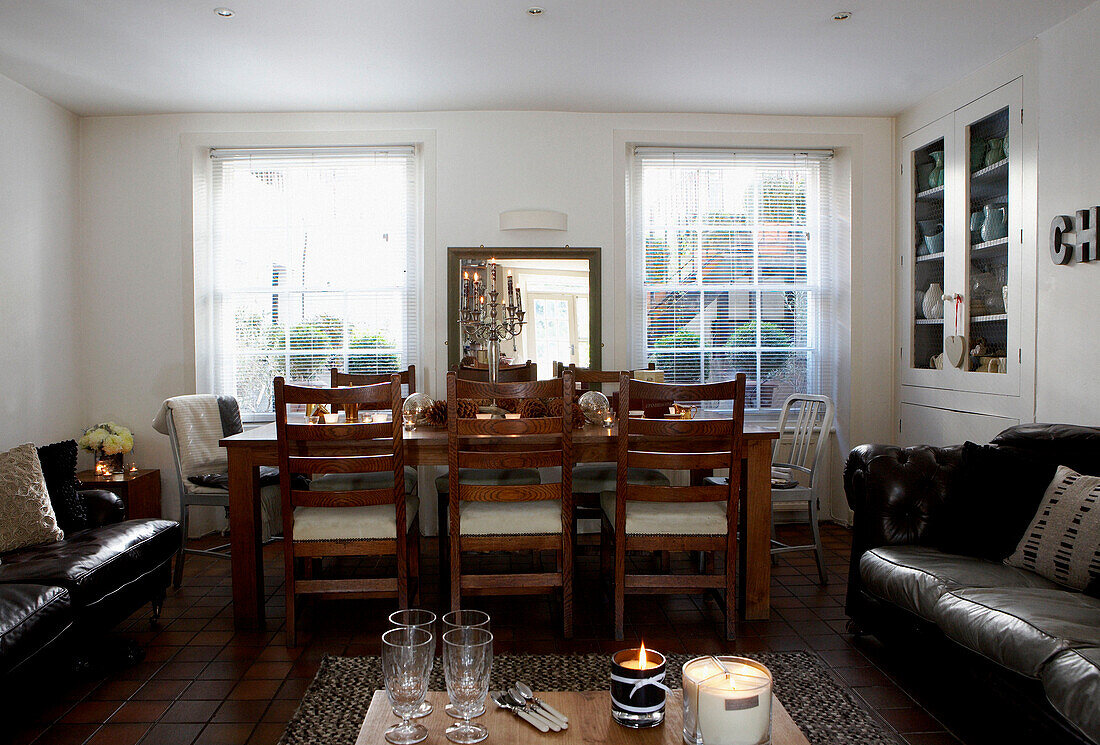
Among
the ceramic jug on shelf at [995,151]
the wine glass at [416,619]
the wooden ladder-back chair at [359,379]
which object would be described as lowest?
the wine glass at [416,619]

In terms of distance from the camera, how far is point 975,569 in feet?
7.99

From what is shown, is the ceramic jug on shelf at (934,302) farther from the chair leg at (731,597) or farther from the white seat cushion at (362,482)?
the white seat cushion at (362,482)

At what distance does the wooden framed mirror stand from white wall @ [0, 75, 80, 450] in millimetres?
2246

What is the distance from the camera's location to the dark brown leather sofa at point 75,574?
2215 millimetres

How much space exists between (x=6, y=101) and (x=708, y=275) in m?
4.24

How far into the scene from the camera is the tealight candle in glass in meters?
1.35

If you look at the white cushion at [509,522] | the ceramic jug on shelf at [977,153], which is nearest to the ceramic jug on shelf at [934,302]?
the ceramic jug on shelf at [977,153]

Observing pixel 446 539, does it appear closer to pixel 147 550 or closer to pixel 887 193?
pixel 147 550

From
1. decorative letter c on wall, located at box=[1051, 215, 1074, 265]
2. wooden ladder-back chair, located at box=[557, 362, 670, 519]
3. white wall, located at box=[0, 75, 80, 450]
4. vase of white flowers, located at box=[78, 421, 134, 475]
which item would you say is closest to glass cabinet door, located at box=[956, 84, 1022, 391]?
decorative letter c on wall, located at box=[1051, 215, 1074, 265]

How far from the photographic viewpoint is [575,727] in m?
1.57

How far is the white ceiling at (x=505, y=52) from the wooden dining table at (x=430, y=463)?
191 centimetres

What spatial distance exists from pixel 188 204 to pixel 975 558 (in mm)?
4702

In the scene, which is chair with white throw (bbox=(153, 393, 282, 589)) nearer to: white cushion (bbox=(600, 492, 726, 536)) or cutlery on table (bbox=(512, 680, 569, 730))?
white cushion (bbox=(600, 492, 726, 536))

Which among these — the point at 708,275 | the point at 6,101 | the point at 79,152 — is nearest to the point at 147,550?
the point at 6,101
